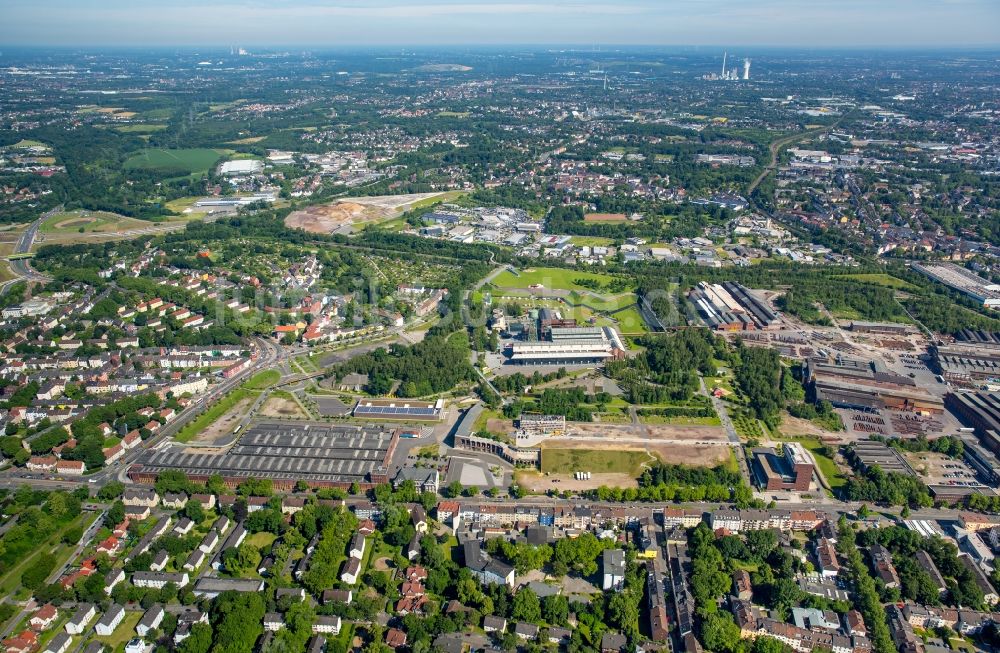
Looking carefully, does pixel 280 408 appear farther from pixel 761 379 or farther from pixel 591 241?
pixel 591 241

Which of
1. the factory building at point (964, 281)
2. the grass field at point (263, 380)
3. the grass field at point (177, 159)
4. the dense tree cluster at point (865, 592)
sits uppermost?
the grass field at point (177, 159)

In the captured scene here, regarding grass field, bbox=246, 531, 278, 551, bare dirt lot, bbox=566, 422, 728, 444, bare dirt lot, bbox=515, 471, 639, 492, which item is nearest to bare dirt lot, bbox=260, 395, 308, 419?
grass field, bbox=246, 531, 278, 551

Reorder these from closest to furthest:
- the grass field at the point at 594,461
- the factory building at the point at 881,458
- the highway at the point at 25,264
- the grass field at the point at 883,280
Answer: the factory building at the point at 881,458 < the grass field at the point at 594,461 < the grass field at the point at 883,280 < the highway at the point at 25,264

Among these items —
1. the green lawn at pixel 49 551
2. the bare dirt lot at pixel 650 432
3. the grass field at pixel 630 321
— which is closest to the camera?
the green lawn at pixel 49 551

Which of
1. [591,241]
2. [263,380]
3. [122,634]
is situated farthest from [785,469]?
[591,241]

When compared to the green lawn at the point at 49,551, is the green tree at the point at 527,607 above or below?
above

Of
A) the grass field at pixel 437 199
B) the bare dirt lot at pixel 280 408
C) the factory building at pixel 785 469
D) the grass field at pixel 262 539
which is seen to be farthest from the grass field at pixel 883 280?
the grass field at pixel 262 539

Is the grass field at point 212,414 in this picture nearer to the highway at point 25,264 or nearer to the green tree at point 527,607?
the green tree at point 527,607

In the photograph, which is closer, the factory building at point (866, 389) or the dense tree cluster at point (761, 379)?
the dense tree cluster at point (761, 379)
